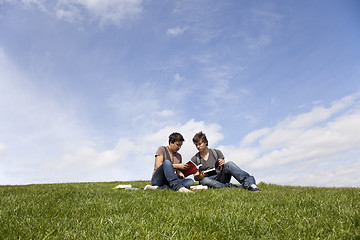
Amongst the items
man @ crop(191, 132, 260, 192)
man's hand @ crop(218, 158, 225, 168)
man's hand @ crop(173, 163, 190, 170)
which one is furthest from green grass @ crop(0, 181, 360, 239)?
man's hand @ crop(218, 158, 225, 168)

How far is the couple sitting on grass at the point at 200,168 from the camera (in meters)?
7.68

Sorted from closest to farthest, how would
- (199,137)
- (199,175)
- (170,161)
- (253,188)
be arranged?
(253,188) → (170,161) → (199,137) → (199,175)

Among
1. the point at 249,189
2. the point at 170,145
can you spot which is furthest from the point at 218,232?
the point at 170,145

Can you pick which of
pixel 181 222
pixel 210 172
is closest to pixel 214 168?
pixel 210 172

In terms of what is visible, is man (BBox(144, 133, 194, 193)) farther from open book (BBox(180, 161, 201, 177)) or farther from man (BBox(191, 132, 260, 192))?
man (BBox(191, 132, 260, 192))

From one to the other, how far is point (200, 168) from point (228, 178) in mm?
975

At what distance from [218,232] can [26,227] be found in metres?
2.47

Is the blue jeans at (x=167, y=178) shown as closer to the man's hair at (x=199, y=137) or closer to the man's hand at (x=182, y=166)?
the man's hand at (x=182, y=166)

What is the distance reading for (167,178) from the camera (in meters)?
7.51

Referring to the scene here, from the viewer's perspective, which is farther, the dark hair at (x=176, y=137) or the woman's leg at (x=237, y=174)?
the dark hair at (x=176, y=137)

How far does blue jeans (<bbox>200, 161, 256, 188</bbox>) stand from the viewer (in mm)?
7761

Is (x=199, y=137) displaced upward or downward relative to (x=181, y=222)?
upward

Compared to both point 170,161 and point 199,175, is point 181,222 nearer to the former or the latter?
point 170,161

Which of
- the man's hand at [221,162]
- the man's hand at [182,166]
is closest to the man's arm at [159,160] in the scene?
the man's hand at [182,166]
